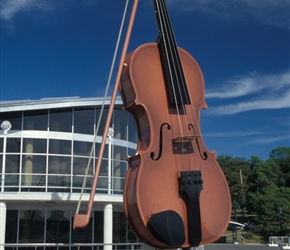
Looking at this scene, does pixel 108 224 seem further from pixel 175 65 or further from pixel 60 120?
pixel 175 65

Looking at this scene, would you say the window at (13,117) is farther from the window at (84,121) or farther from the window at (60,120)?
the window at (84,121)

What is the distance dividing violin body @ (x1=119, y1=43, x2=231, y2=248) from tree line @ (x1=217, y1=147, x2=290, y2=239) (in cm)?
3747

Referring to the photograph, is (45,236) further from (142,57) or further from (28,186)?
(142,57)

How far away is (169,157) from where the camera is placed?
4711 mm

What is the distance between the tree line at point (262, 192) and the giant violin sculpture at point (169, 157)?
37.4 m

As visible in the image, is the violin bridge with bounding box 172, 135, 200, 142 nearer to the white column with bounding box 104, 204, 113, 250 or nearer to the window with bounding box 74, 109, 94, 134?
the white column with bounding box 104, 204, 113, 250

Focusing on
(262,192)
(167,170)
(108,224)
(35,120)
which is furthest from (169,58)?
(262,192)

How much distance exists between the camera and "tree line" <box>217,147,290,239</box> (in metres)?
41.1

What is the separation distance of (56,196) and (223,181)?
9.95 meters

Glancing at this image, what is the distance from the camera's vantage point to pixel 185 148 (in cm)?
489

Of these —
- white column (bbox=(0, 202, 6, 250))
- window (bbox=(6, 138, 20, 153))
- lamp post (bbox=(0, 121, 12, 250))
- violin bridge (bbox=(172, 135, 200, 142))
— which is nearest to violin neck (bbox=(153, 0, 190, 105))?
violin bridge (bbox=(172, 135, 200, 142))

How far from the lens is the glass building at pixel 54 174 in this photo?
48.8 ft

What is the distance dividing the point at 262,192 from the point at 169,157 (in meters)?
53.0

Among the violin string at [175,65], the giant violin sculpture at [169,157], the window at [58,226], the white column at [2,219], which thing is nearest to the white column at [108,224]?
the window at [58,226]
